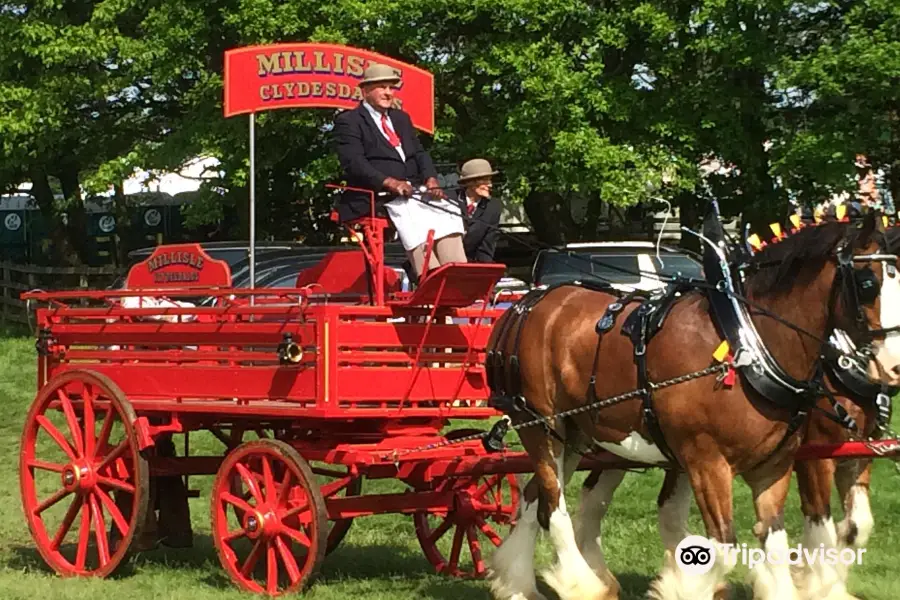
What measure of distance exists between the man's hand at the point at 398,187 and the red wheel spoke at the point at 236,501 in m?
1.86

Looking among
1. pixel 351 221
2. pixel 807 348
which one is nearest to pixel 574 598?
pixel 807 348

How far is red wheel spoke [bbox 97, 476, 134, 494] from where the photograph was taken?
7.98 m

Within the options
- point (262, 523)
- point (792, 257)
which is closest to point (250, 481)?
point (262, 523)

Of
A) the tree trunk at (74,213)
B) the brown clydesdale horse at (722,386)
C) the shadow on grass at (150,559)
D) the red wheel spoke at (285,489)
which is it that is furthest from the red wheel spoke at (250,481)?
the tree trunk at (74,213)

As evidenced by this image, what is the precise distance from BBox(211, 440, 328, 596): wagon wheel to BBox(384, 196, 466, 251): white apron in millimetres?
1320

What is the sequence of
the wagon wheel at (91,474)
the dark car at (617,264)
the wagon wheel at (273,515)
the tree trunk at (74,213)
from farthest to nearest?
the tree trunk at (74,213) → the dark car at (617,264) → the wagon wheel at (91,474) → the wagon wheel at (273,515)

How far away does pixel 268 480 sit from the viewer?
7352 millimetres

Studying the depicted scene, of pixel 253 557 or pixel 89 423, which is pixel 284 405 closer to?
pixel 253 557

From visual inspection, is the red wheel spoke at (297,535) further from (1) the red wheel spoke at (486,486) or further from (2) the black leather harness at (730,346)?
(1) the red wheel spoke at (486,486)

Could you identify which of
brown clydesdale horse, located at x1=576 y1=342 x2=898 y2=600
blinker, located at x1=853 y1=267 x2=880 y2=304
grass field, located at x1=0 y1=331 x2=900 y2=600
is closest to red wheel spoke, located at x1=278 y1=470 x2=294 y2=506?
grass field, located at x1=0 y1=331 x2=900 y2=600

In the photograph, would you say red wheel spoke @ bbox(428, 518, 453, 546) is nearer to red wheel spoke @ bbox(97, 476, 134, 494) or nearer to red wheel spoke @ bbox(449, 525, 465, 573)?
red wheel spoke @ bbox(449, 525, 465, 573)

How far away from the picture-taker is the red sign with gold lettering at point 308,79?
354 inches

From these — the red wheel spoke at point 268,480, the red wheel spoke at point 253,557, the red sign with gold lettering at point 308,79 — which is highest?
the red sign with gold lettering at point 308,79

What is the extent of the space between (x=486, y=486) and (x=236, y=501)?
164 cm
